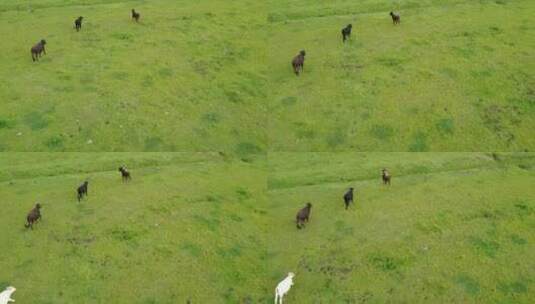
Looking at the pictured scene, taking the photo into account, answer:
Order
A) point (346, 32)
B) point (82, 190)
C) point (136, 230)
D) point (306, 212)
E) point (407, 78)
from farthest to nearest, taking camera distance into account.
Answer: point (346, 32), point (407, 78), point (82, 190), point (306, 212), point (136, 230)

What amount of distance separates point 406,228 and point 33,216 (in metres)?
17.4

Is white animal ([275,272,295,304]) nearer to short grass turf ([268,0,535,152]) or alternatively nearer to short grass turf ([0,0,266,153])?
short grass turf ([268,0,535,152])

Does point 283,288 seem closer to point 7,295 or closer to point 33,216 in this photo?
point 7,295

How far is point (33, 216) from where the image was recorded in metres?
28.3

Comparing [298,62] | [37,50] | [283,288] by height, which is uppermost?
[37,50]

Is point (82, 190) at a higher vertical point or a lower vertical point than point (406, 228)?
higher

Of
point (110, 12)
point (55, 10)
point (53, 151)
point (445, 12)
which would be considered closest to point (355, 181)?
point (53, 151)

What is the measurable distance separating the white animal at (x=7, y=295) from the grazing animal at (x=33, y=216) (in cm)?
460

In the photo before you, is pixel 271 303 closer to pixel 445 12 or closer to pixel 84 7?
pixel 445 12

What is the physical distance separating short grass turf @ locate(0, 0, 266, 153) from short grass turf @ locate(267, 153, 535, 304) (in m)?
5.44

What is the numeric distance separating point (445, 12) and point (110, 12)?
Result: 26888 millimetres

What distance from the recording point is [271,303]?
25.0 metres


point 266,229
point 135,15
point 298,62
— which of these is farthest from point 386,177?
point 135,15

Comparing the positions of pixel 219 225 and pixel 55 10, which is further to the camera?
pixel 55 10
